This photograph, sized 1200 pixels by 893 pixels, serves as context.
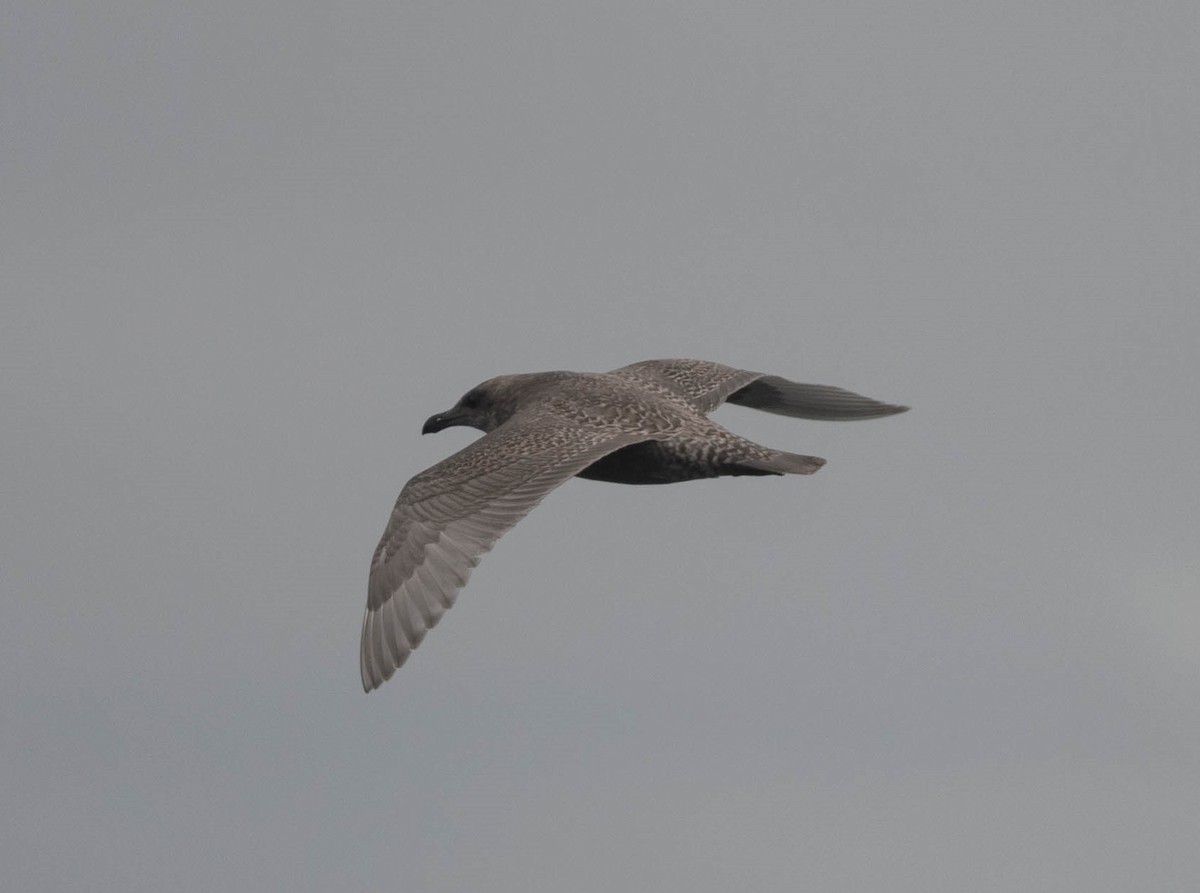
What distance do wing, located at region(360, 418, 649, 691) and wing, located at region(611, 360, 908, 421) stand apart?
12.1ft

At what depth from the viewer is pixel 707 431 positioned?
1039 inches

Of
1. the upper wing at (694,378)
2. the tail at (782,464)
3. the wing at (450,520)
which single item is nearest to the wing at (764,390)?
the upper wing at (694,378)

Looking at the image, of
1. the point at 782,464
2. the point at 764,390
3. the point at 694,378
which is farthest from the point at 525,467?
the point at 764,390

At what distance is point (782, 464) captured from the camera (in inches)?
1005

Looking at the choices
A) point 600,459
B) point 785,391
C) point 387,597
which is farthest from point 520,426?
point 785,391

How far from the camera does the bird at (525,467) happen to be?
79.3 ft

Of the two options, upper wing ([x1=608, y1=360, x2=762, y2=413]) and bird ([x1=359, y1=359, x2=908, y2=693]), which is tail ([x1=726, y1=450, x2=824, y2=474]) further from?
upper wing ([x1=608, y1=360, x2=762, y2=413])

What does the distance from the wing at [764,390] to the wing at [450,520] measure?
3.68 m

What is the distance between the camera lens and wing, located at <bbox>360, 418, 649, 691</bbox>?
78.7ft

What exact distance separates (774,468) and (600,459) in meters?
1.89

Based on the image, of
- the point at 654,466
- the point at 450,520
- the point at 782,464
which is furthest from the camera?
the point at 654,466

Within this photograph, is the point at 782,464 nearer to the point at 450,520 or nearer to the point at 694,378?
the point at 450,520

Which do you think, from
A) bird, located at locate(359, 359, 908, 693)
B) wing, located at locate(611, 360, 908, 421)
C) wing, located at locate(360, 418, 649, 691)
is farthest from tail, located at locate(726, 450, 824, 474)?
wing, located at locate(611, 360, 908, 421)

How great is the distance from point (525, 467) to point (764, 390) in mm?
6550
